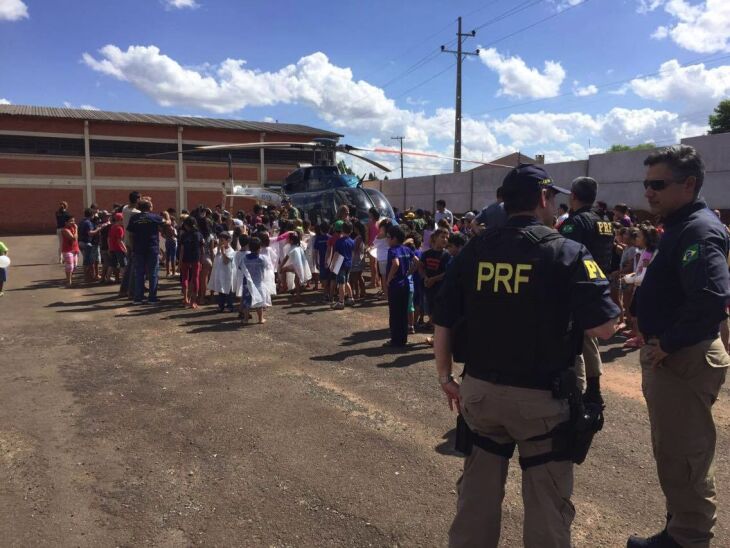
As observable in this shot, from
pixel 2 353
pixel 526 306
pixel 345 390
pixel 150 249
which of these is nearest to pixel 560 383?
pixel 526 306

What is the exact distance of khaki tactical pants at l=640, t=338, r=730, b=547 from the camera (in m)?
2.69

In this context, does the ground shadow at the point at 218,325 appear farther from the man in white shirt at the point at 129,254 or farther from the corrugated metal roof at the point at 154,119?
the corrugated metal roof at the point at 154,119

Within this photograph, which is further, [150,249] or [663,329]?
[150,249]

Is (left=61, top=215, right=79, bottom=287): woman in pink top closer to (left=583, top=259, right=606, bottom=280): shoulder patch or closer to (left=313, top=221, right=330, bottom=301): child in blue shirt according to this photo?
(left=313, top=221, right=330, bottom=301): child in blue shirt

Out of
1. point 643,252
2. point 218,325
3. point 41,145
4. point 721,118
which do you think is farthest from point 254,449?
point 721,118

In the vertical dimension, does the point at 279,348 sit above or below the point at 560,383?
below

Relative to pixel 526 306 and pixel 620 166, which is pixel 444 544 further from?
pixel 620 166

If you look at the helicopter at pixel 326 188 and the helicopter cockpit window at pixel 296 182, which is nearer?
the helicopter at pixel 326 188

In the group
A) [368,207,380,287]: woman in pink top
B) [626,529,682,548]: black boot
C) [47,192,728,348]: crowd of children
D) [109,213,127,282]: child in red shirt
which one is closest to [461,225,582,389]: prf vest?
[626,529,682,548]: black boot

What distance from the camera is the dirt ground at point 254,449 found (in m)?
3.20

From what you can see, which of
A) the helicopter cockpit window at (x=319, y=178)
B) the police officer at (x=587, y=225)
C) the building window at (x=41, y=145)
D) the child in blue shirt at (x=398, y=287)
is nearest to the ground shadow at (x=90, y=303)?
the child in blue shirt at (x=398, y=287)

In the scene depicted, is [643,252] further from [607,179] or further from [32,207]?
[32,207]

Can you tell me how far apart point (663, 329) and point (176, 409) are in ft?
14.0

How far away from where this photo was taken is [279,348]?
7328 millimetres
